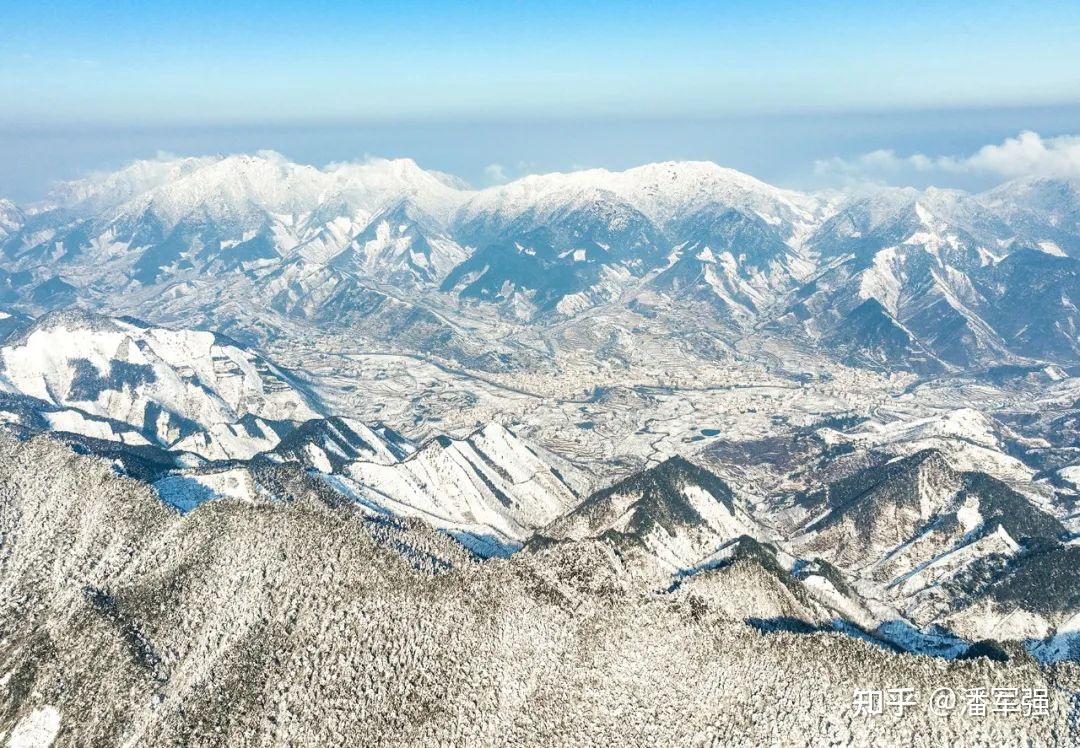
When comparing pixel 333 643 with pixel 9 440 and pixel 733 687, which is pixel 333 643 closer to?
pixel 733 687

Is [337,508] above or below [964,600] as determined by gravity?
above

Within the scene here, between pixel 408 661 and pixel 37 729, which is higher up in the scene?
pixel 408 661

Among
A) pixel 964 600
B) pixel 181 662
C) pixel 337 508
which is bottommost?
pixel 964 600

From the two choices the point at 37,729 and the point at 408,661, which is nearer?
the point at 37,729

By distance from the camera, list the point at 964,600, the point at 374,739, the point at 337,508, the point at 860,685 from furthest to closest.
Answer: the point at 964,600 → the point at 337,508 → the point at 860,685 → the point at 374,739

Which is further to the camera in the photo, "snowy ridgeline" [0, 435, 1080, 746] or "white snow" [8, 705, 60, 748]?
"snowy ridgeline" [0, 435, 1080, 746]

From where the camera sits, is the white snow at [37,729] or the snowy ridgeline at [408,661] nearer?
the white snow at [37,729]

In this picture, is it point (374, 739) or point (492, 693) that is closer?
point (374, 739)

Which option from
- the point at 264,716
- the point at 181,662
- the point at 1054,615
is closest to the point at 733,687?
the point at 264,716
